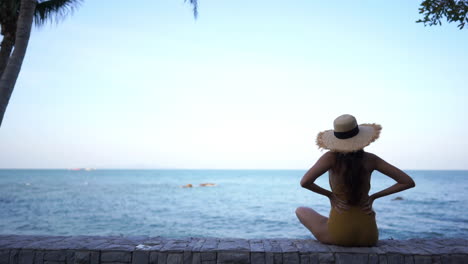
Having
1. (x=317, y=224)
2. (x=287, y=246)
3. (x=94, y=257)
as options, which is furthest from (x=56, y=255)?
(x=317, y=224)

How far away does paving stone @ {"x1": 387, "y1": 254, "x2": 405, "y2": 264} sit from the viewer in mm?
4152

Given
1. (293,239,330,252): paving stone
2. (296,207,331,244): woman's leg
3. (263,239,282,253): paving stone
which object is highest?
(296,207,331,244): woman's leg

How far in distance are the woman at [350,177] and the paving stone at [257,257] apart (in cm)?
83

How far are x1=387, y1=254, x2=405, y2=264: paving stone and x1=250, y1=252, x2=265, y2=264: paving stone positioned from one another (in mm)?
1395

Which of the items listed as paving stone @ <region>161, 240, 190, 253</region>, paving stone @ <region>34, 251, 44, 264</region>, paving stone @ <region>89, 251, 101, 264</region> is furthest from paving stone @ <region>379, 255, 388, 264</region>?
paving stone @ <region>34, 251, 44, 264</region>

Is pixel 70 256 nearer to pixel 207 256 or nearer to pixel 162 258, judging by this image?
pixel 162 258

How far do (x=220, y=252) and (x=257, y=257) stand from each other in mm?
427

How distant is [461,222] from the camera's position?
21781 millimetres

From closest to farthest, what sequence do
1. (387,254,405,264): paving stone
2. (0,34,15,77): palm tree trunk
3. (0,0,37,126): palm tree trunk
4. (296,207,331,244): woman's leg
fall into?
(387,254,405,264): paving stone, (296,207,331,244): woman's leg, (0,0,37,126): palm tree trunk, (0,34,15,77): palm tree trunk

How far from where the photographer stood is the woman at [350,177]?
4.12 metres

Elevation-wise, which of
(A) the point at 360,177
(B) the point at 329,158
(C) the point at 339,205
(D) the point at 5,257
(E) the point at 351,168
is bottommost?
(D) the point at 5,257

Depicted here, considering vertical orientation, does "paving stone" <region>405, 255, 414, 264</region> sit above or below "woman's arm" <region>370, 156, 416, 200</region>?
below

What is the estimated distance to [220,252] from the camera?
4.30 m

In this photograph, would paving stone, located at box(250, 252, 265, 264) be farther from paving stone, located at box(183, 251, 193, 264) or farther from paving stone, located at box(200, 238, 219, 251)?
paving stone, located at box(183, 251, 193, 264)
